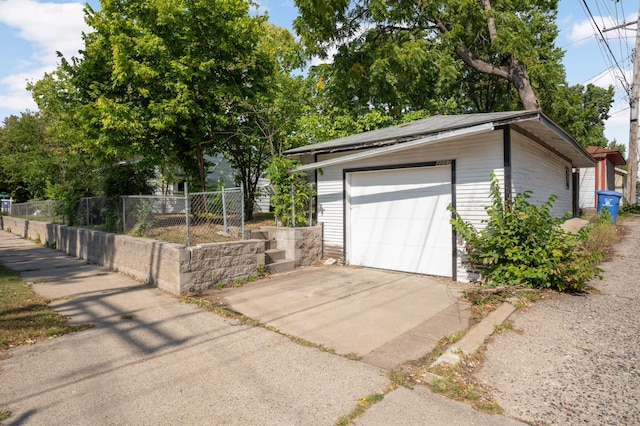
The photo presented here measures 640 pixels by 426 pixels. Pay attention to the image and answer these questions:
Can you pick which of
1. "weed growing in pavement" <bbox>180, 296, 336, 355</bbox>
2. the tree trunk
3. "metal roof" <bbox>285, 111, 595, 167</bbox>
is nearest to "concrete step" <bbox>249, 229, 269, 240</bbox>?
"metal roof" <bbox>285, 111, 595, 167</bbox>

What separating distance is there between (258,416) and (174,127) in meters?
9.27

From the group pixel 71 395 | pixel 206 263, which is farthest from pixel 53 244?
pixel 71 395

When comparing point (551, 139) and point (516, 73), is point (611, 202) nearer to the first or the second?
point (516, 73)

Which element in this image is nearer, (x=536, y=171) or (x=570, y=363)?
(x=570, y=363)

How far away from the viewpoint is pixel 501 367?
3426 mm

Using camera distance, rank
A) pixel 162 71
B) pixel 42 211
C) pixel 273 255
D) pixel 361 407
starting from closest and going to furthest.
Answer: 1. pixel 361 407
2. pixel 273 255
3. pixel 162 71
4. pixel 42 211

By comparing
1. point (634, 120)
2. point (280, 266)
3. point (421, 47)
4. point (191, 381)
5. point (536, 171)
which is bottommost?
point (191, 381)

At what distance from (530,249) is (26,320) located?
288 inches

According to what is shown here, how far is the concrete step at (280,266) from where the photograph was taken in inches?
306

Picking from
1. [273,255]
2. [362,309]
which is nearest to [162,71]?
[273,255]

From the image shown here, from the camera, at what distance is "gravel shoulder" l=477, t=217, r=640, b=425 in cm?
275

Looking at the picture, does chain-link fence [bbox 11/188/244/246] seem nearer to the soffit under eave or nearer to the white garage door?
the white garage door

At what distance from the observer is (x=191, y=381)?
3.35 metres

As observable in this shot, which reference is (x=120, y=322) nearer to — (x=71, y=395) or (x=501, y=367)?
(x=71, y=395)
